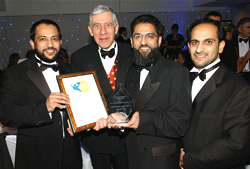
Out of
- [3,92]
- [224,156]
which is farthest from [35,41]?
[224,156]

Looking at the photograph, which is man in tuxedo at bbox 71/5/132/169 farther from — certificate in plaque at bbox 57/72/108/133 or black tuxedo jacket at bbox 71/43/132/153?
certificate in plaque at bbox 57/72/108/133

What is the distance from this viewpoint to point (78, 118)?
97.3 inches

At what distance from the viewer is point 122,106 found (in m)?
2.46

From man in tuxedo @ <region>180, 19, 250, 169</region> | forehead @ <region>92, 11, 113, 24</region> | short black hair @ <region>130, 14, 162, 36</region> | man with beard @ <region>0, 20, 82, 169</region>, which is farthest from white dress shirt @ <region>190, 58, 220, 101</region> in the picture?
man with beard @ <region>0, 20, 82, 169</region>

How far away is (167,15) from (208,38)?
428 inches

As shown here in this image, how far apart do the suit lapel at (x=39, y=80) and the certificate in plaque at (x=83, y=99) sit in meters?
0.39

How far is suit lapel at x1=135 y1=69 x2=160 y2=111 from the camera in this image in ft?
8.21

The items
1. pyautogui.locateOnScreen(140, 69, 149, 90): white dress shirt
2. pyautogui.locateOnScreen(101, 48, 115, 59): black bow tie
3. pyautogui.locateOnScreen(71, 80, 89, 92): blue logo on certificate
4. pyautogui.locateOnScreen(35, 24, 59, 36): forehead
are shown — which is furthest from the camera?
pyautogui.locateOnScreen(101, 48, 115, 59): black bow tie

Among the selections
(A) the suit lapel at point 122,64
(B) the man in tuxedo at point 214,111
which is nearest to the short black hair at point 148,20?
(B) the man in tuxedo at point 214,111

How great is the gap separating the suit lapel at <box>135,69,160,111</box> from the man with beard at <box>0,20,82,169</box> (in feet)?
3.15

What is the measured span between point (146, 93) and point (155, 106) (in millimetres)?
174

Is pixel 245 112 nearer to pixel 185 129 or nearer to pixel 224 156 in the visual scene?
pixel 224 156

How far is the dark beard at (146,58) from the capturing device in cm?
264

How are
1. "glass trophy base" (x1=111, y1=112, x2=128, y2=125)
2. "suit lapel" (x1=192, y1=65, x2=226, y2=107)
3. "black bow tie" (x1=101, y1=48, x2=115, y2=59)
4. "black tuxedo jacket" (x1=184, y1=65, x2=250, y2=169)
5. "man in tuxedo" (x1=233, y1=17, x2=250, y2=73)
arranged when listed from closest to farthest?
"black tuxedo jacket" (x1=184, y1=65, x2=250, y2=169)
"suit lapel" (x1=192, y1=65, x2=226, y2=107)
"glass trophy base" (x1=111, y1=112, x2=128, y2=125)
"black bow tie" (x1=101, y1=48, x2=115, y2=59)
"man in tuxedo" (x1=233, y1=17, x2=250, y2=73)
